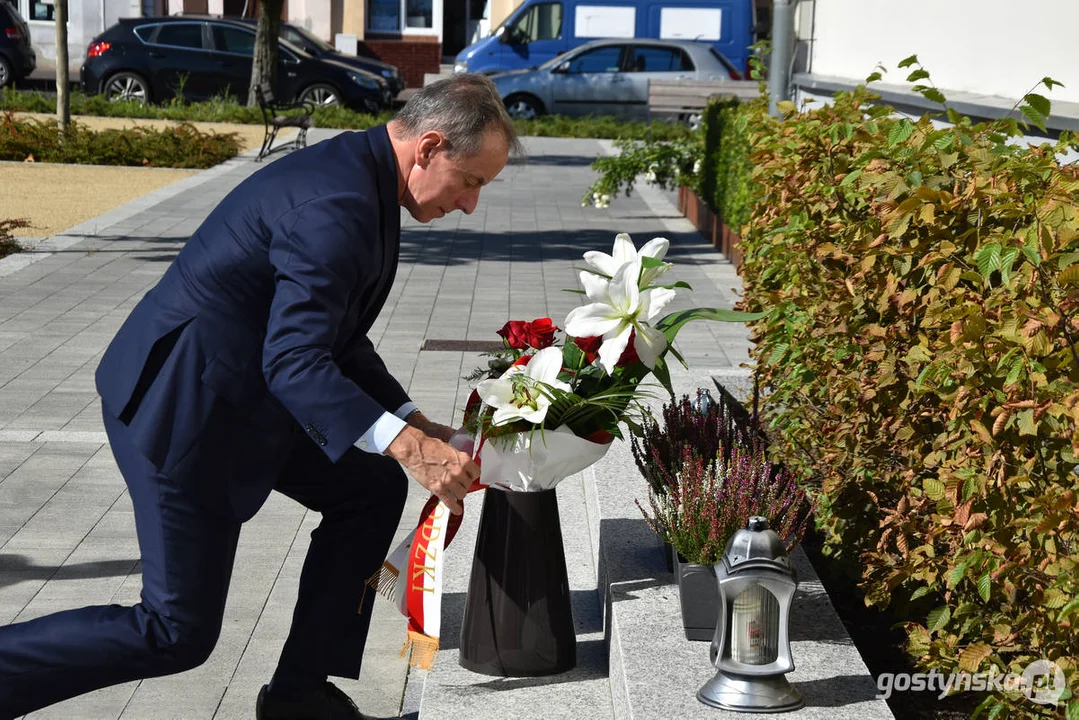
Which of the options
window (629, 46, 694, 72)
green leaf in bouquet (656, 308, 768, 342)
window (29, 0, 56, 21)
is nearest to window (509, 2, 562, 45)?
window (629, 46, 694, 72)

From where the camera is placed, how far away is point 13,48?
1121 inches

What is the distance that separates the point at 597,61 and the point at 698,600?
23465 mm

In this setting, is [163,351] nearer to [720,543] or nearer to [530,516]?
[530,516]

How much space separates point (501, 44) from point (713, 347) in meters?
20.2

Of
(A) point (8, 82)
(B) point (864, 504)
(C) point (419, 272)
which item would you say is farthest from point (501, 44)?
(B) point (864, 504)

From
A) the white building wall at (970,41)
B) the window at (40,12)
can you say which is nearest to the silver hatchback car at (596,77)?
the white building wall at (970,41)

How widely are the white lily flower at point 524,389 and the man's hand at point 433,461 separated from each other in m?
0.30

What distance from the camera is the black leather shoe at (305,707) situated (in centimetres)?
356

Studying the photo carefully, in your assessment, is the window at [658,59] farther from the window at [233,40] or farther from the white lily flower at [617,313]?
the white lily flower at [617,313]

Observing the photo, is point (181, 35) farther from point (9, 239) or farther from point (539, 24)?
point (9, 239)

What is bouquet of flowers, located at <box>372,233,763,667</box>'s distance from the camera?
129 inches

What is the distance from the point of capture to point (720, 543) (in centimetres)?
355

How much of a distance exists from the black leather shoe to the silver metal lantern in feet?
3.46

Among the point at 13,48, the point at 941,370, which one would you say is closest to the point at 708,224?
the point at 941,370
